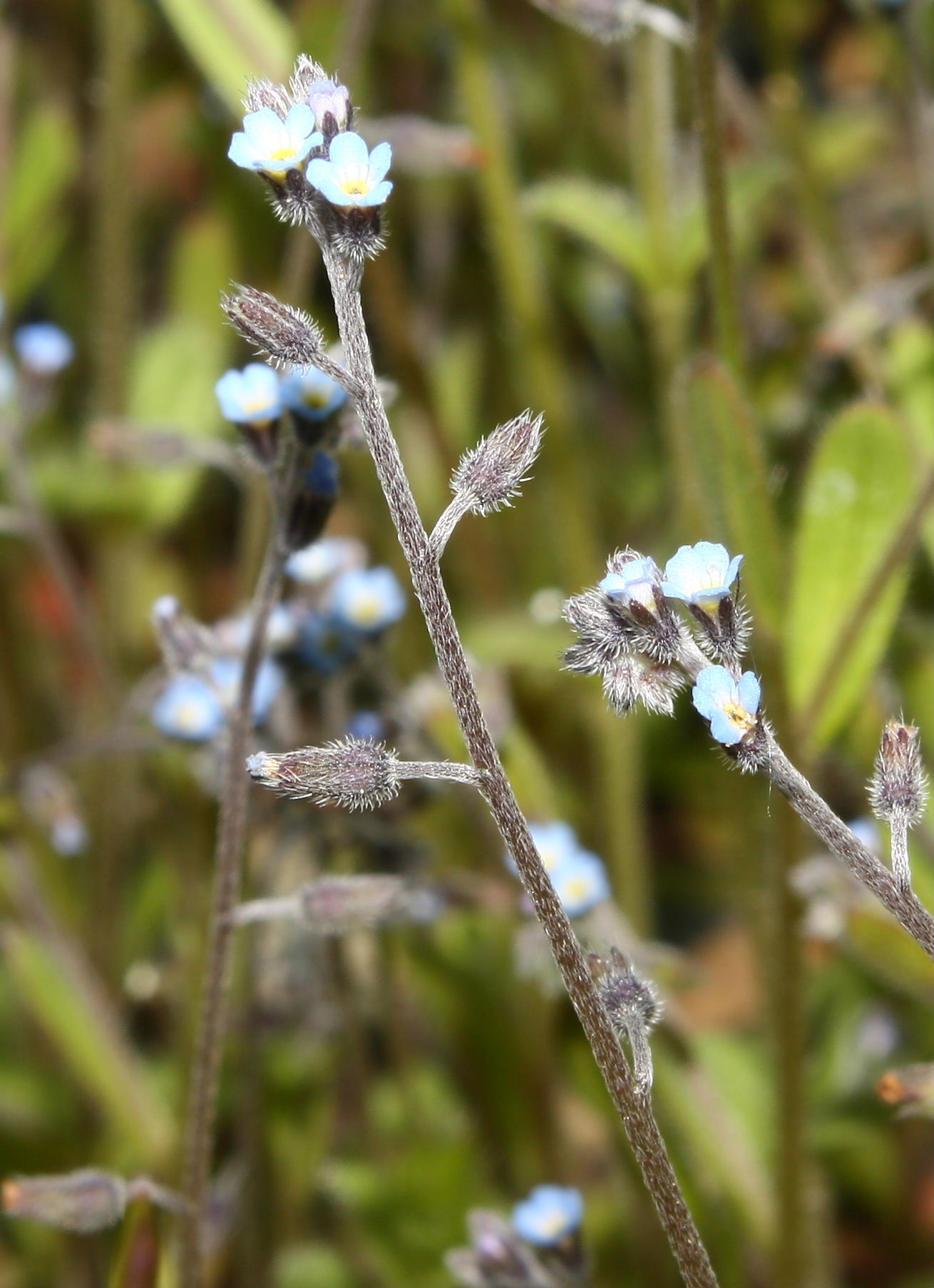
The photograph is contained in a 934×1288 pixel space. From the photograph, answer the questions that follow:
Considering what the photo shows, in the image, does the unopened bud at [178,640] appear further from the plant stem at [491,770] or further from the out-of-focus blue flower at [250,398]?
the plant stem at [491,770]

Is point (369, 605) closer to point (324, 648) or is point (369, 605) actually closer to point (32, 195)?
point (324, 648)

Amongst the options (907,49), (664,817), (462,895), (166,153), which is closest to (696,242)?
(907,49)

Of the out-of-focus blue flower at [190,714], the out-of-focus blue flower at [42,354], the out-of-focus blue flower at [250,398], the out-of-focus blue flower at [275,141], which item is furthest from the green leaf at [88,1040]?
the out-of-focus blue flower at [275,141]

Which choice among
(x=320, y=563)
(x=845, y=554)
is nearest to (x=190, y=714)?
(x=320, y=563)

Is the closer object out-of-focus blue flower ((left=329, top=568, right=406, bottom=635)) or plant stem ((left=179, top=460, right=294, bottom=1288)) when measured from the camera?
plant stem ((left=179, top=460, right=294, bottom=1288))

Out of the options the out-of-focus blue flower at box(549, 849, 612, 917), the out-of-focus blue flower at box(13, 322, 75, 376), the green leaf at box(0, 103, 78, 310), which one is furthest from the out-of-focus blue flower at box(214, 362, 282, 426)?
the green leaf at box(0, 103, 78, 310)

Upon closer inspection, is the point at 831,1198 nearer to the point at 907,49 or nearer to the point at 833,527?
the point at 833,527

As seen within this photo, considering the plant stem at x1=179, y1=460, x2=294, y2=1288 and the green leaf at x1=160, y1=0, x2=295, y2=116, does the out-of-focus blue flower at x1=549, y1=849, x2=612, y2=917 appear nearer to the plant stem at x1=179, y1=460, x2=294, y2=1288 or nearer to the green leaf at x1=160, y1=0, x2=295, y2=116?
the plant stem at x1=179, y1=460, x2=294, y2=1288
